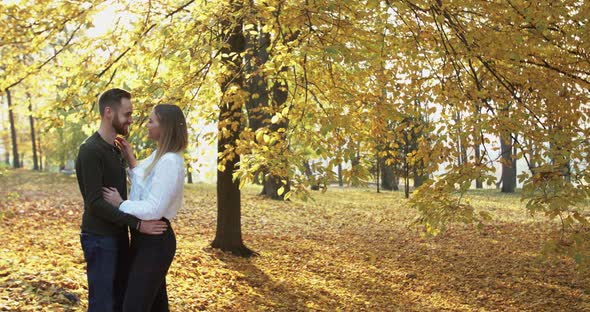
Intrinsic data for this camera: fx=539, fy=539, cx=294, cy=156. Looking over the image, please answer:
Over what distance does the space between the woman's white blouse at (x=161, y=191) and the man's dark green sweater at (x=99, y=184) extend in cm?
8

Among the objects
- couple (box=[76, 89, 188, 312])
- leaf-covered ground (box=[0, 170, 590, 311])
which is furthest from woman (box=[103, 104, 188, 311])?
leaf-covered ground (box=[0, 170, 590, 311])

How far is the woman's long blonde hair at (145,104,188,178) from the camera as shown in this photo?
11.4ft

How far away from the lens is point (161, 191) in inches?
133

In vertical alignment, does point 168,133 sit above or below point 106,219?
above

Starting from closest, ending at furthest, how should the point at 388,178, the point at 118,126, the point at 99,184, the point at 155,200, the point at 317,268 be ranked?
the point at 155,200
the point at 99,184
the point at 118,126
the point at 317,268
the point at 388,178

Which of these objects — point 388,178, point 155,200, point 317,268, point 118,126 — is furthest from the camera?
point 388,178

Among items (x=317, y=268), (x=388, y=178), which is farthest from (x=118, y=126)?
(x=388, y=178)

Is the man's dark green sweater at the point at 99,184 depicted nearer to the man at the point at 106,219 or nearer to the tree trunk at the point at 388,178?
the man at the point at 106,219

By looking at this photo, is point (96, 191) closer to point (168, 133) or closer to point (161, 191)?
point (161, 191)

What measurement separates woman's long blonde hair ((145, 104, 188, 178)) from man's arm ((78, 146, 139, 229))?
301 mm

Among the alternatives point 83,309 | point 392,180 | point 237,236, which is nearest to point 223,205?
point 237,236

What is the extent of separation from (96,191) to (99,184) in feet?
0.16

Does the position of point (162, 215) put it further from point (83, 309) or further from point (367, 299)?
point (367, 299)

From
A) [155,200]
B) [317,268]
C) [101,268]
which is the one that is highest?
[155,200]
